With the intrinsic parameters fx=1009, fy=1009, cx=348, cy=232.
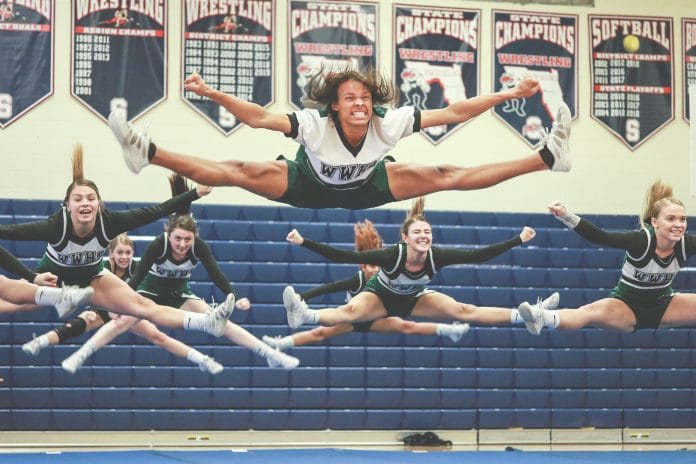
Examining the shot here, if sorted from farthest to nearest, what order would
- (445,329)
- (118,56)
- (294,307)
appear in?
(118,56)
(445,329)
(294,307)

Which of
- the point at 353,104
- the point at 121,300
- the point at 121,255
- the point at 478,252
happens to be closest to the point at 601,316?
the point at 478,252

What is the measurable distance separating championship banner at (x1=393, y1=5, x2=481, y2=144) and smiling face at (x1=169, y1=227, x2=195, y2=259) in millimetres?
4750

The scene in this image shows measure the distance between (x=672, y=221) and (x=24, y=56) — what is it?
7.75m

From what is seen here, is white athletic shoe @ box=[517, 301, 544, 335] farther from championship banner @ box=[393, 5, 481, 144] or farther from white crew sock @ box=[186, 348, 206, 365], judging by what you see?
championship banner @ box=[393, 5, 481, 144]

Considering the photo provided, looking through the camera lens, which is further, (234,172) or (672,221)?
(672,221)

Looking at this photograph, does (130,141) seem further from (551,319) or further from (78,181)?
(551,319)

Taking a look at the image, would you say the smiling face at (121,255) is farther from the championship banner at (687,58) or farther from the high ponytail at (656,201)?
the championship banner at (687,58)

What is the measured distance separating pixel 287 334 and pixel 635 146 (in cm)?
513

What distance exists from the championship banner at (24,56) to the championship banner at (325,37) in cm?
287

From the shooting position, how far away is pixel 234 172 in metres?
6.26

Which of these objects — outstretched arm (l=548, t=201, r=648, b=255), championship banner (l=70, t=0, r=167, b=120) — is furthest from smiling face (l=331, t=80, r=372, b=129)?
championship banner (l=70, t=0, r=167, b=120)

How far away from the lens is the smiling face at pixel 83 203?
7.16 m

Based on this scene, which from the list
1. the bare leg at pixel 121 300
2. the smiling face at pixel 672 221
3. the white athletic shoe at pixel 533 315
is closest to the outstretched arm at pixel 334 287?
the bare leg at pixel 121 300

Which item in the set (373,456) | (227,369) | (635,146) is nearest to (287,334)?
(227,369)
